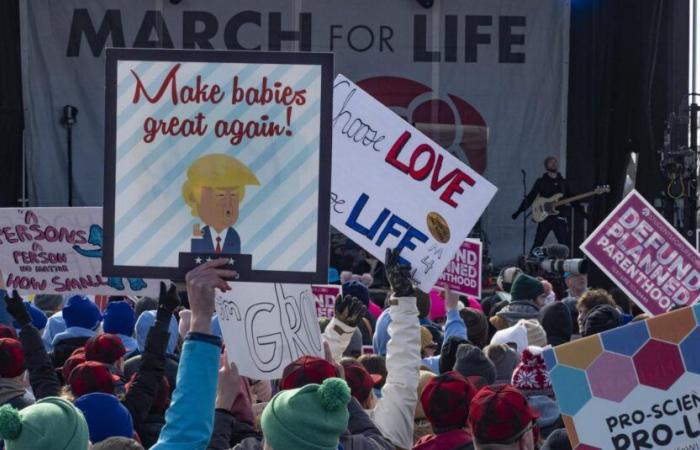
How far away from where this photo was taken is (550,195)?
15.9 metres

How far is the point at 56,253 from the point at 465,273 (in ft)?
6.67

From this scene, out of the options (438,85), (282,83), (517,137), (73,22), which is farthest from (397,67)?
(282,83)

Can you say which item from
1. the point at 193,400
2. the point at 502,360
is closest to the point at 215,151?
the point at 193,400

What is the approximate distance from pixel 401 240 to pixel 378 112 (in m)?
0.57

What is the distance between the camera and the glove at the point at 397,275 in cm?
437

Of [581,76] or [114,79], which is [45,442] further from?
[581,76]

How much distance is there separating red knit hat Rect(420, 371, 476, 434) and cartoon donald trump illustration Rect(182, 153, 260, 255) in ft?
2.16

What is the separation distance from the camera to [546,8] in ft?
54.3

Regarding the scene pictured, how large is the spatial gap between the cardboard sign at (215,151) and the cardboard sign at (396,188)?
1424mm

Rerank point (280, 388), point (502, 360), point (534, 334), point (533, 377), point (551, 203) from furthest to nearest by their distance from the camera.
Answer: point (551, 203) → point (534, 334) → point (502, 360) → point (533, 377) → point (280, 388)

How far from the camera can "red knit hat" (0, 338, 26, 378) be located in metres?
4.71

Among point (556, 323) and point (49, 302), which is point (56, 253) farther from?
point (556, 323)

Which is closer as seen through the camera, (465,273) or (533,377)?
(533,377)

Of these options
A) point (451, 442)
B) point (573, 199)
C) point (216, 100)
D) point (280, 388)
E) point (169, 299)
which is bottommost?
point (451, 442)
